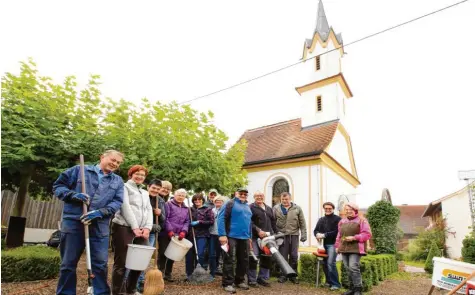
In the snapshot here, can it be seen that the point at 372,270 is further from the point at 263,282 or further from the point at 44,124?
the point at 44,124

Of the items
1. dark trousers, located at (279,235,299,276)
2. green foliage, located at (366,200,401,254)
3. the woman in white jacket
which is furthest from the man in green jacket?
green foliage, located at (366,200,401,254)

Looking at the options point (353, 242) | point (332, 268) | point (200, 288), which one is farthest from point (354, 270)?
point (200, 288)

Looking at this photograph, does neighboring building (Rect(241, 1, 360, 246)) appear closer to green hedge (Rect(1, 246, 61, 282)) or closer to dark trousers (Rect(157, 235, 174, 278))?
dark trousers (Rect(157, 235, 174, 278))

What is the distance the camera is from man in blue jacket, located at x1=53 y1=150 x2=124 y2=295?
364cm

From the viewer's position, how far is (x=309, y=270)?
278 inches

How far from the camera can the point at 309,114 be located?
20.1 m

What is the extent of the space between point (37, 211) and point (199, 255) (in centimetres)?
1086

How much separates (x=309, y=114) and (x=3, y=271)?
17380mm

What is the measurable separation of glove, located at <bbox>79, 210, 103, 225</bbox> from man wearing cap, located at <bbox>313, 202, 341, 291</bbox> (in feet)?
15.1

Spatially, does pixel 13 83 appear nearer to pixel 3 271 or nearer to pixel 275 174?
pixel 3 271

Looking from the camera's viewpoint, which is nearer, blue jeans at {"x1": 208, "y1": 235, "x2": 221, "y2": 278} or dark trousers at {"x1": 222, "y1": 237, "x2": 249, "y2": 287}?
dark trousers at {"x1": 222, "y1": 237, "x2": 249, "y2": 287}

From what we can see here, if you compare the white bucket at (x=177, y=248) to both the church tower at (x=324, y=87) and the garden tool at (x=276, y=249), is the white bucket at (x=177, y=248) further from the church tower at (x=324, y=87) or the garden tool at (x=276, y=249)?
the church tower at (x=324, y=87)

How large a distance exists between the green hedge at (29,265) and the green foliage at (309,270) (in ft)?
15.8

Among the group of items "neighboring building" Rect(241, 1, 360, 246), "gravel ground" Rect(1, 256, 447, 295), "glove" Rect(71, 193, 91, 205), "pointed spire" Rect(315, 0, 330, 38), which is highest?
"pointed spire" Rect(315, 0, 330, 38)
